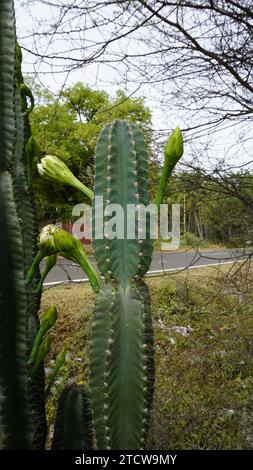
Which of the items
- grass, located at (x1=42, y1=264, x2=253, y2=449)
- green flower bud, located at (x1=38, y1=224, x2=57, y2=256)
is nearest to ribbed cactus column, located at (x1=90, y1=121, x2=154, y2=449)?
green flower bud, located at (x1=38, y1=224, x2=57, y2=256)

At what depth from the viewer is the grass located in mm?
2498

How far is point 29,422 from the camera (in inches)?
36.9

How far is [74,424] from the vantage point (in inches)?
43.7

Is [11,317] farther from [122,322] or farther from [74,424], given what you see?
[74,424]

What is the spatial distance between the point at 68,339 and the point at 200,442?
1645mm

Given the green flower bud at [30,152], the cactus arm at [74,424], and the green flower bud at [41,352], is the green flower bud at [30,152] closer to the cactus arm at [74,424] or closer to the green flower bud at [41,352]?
the green flower bud at [41,352]

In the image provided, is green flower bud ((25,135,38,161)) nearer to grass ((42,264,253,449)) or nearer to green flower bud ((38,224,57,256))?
green flower bud ((38,224,57,256))

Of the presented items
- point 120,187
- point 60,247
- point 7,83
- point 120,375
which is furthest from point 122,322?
point 7,83

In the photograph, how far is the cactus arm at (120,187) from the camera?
1007 mm

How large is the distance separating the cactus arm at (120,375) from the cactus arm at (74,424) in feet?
0.56

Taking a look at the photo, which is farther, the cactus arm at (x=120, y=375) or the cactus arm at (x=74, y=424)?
the cactus arm at (x=74, y=424)

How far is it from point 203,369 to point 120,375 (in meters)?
2.31

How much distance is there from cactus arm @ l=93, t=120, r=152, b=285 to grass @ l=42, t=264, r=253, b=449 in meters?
1.39

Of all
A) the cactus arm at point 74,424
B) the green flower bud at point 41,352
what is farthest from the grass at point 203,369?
the green flower bud at point 41,352
